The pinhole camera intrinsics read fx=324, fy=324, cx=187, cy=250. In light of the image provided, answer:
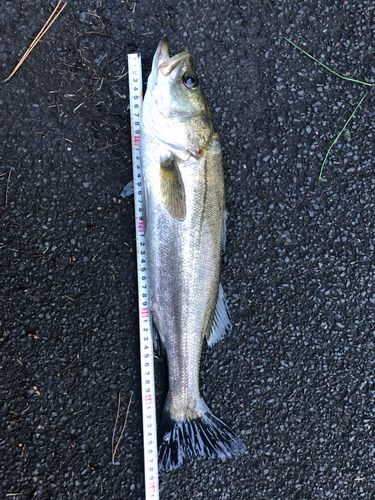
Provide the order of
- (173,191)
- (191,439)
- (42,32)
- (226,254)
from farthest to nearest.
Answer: (226,254), (42,32), (191,439), (173,191)

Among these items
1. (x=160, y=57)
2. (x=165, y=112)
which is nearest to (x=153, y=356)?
(x=165, y=112)

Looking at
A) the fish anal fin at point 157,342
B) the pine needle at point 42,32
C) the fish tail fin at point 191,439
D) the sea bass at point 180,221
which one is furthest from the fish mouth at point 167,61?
the fish tail fin at point 191,439

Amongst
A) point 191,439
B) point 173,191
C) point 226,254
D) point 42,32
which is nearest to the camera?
point 173,191

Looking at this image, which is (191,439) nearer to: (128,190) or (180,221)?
(180,221)

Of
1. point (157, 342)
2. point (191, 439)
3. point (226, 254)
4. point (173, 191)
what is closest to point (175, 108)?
point (173, 191)

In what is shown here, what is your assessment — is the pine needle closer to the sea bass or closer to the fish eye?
the sea bass

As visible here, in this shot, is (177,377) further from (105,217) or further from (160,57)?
(160,57)

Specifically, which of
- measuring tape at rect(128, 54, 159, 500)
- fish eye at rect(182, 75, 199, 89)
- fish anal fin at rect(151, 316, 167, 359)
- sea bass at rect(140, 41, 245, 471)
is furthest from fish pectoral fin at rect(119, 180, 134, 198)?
fish anal fin at rect(151, 316, 167, 359)
